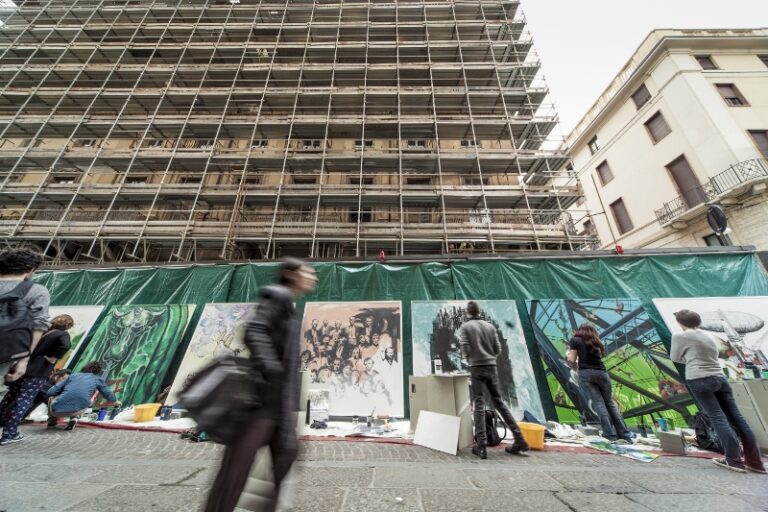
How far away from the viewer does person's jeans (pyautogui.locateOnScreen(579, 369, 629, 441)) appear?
421cm

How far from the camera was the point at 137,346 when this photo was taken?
633cm

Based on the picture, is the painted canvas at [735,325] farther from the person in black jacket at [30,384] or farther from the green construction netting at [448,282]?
the person in black jacket at [30,384]

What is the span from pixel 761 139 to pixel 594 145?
750cm

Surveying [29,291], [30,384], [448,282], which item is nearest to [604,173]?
[448,282]

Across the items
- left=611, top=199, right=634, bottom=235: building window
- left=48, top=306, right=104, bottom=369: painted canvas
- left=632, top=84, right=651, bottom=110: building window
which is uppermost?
left=632, top=84, right=651, bottom=110: building window

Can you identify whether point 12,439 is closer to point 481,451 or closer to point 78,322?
point 78,322

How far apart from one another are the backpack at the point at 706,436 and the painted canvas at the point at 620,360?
3.67ft

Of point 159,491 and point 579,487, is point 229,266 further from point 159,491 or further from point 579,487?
point 579,487

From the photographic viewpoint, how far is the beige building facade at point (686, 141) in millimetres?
10898

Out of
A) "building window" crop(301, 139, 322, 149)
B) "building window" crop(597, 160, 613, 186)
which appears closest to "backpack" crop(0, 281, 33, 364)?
"building window" crop(301, 139, 322, 149)

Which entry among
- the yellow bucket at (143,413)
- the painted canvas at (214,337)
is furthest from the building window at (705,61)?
the yellow bucket at (143,413)

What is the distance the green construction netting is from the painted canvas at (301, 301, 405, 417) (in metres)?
0.34

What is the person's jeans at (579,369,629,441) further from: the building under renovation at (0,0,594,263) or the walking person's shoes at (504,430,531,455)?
the building under renovation at (0,0,594,263)

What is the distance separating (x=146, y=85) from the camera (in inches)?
562
